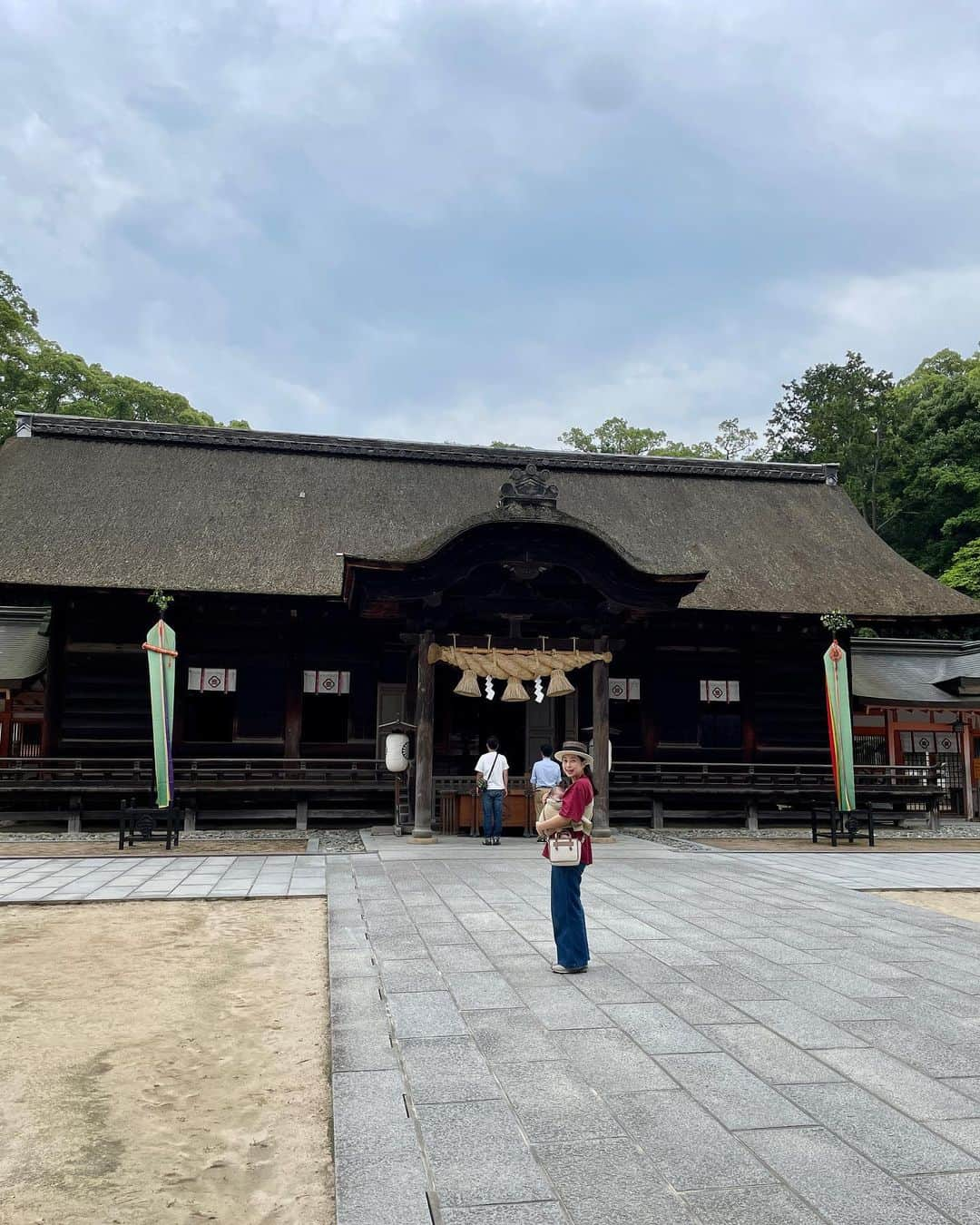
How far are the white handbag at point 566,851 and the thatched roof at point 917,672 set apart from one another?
50.3ft

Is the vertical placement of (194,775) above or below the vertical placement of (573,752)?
below

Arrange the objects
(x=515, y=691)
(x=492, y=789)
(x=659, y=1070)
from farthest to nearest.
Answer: (x=515, y=691)
(x=492, y=789)
(x=659, y=1070)

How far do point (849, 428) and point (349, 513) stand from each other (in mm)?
26496

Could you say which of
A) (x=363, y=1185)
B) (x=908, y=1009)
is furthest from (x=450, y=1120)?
(x=908, y=1009)

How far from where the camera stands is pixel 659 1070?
415 centimetres

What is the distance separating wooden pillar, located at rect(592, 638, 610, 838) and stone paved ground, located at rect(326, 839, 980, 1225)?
643 cm

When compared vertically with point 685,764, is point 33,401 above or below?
above

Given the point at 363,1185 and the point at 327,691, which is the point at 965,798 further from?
the point at 363,1185

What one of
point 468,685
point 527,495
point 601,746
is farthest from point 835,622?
point 468,685

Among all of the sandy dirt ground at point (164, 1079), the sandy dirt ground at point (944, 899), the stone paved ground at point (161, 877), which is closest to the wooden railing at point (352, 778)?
the stone paved ground at point (161, 877)

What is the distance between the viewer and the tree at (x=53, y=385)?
31.0 meters

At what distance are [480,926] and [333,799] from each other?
9038 millimetres

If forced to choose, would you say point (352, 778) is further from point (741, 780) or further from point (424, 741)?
point (741, 780)

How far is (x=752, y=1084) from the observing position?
157 inches
